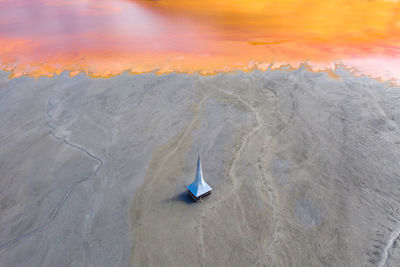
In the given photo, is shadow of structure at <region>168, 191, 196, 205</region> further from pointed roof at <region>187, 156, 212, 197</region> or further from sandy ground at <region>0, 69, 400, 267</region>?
pointed roof at <region>187, 156, 212, 197</region>

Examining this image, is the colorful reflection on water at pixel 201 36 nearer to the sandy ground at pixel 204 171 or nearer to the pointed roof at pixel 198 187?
the sandy ground at pixel 204 171

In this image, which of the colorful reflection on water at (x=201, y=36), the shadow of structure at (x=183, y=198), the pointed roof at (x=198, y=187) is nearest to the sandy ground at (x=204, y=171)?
the shadow of structure at (x=183, y=198)

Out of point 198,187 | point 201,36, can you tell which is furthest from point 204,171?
point 201,36

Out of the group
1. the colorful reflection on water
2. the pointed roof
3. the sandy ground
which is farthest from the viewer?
the colorful reflection on water

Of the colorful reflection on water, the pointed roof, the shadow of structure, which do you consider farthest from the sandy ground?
the colorful reflection on water

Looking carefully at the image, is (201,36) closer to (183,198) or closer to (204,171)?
(204,171)

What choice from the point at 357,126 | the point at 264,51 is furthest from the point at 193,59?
the point at 357,126
